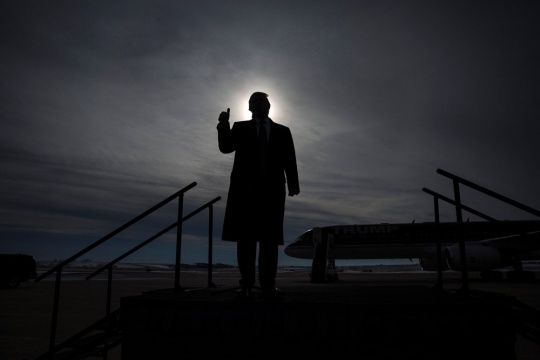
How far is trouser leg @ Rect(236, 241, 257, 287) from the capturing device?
3.15 meters

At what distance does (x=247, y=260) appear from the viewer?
3266 millimetres

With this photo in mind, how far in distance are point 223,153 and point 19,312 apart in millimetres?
9192

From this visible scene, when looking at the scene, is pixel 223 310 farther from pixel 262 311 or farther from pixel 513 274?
pixel 513 274

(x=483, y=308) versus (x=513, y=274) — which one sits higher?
(x=483, y=308)

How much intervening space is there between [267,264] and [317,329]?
3.13ft

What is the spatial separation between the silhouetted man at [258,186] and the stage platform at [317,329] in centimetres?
57

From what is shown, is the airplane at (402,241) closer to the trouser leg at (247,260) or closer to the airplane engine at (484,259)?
the airplane engine at (484,259)

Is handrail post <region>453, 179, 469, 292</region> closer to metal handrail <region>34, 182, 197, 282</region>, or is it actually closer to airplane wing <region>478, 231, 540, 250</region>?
metal handrail <region>34, 182, 197, 282</region>

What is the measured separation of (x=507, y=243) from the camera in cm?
2159

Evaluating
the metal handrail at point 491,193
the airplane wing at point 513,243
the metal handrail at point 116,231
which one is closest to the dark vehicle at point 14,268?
the metal handrail at point 116,231

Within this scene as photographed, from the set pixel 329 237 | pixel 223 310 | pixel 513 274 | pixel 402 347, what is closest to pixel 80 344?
pixel 223 310

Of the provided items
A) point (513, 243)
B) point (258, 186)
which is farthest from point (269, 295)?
point (513, 243)

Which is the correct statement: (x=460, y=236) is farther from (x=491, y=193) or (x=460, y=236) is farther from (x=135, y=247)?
(x=135, y=247)

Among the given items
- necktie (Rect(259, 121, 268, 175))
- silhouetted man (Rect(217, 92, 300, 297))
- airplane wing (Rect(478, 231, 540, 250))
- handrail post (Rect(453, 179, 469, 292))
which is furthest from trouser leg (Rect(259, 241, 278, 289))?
airplane wing (Rect(478, 231, 540, 250))
